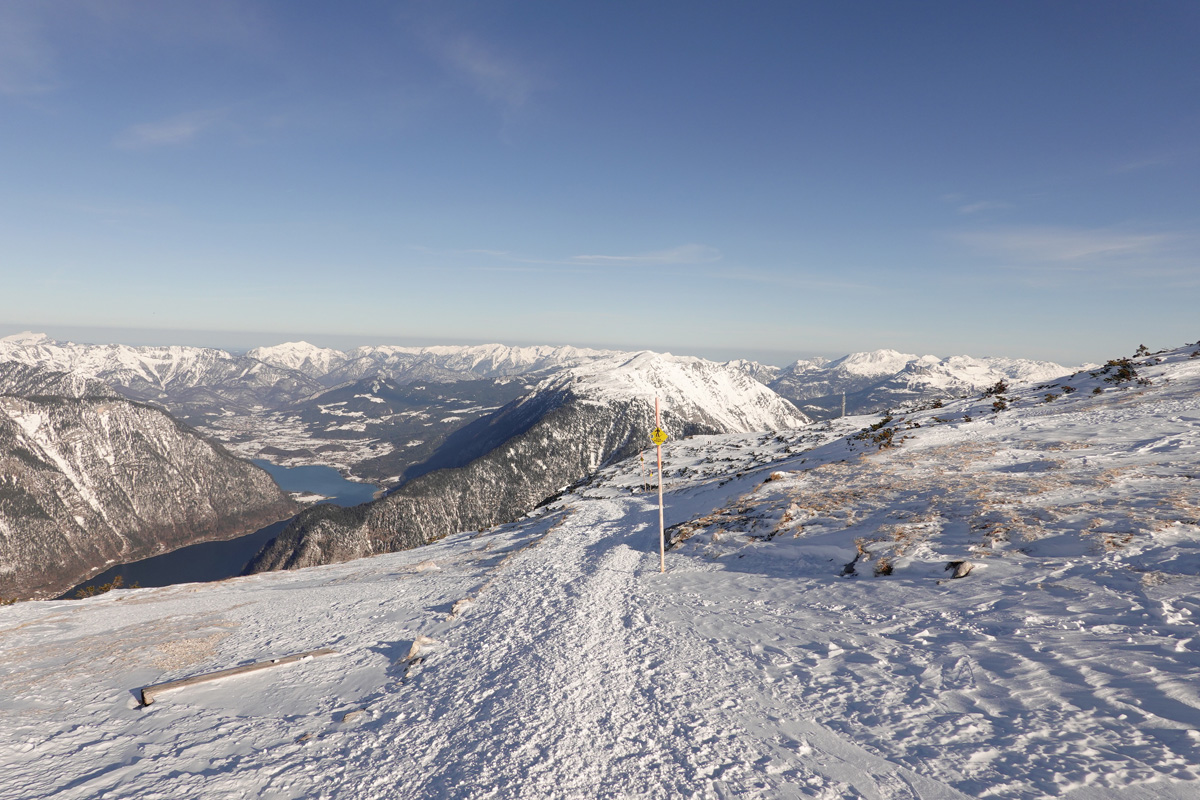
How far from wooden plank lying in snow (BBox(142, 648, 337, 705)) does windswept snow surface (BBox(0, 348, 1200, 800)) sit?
250 millimetres

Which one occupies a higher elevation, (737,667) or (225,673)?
(737,667)

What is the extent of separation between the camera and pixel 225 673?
12438 mm

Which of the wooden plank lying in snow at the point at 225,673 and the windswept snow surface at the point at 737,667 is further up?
the windswept snow surface at the point at 737,667

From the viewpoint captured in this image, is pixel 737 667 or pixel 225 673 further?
pixel 225 673

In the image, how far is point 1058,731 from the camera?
282 inches

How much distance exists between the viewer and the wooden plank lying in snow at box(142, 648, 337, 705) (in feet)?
37.9

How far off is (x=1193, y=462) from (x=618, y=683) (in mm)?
22174

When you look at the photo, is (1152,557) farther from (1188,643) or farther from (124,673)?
(124,673)

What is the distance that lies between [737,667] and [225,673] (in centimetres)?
1332

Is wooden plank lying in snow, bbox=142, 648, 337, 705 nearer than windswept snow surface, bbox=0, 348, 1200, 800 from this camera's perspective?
No

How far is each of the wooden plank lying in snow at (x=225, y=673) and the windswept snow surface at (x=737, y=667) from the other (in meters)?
0.25

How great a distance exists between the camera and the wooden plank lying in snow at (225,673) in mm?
11539

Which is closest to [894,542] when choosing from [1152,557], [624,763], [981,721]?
[1152,557]

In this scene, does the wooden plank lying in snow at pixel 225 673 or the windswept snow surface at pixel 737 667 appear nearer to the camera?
the windswept snow surface at pixel 737 667
